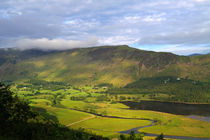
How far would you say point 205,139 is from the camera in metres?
162

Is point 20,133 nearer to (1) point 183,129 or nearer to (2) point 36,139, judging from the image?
(2) point 36,139

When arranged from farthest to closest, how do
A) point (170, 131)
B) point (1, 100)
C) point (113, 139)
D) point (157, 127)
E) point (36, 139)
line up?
point (157, 127) → point (170, 131) → point (113, 139) → point (1, 100) → point (36, 139)

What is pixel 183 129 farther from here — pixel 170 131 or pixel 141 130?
pixel 141 130

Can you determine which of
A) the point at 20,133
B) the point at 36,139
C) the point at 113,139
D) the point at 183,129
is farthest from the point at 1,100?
the point at 183,129

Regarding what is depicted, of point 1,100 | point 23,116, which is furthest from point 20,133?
point 1,100

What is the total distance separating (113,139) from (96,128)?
5102 centimetres

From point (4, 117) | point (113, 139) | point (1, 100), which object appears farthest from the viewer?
point (113, 139)

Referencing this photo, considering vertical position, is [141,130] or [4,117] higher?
[4,117]

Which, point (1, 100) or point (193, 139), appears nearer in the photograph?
point (1, 100)

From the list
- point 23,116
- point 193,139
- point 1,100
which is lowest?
point 193,139

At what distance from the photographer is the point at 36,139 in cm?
5347

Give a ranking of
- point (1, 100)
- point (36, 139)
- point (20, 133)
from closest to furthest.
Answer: point (36, 139), point (20, 133), point (1, 100)

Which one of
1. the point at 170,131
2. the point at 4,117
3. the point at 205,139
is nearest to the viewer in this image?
the point at 4,117

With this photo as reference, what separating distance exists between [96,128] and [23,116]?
353 feet
